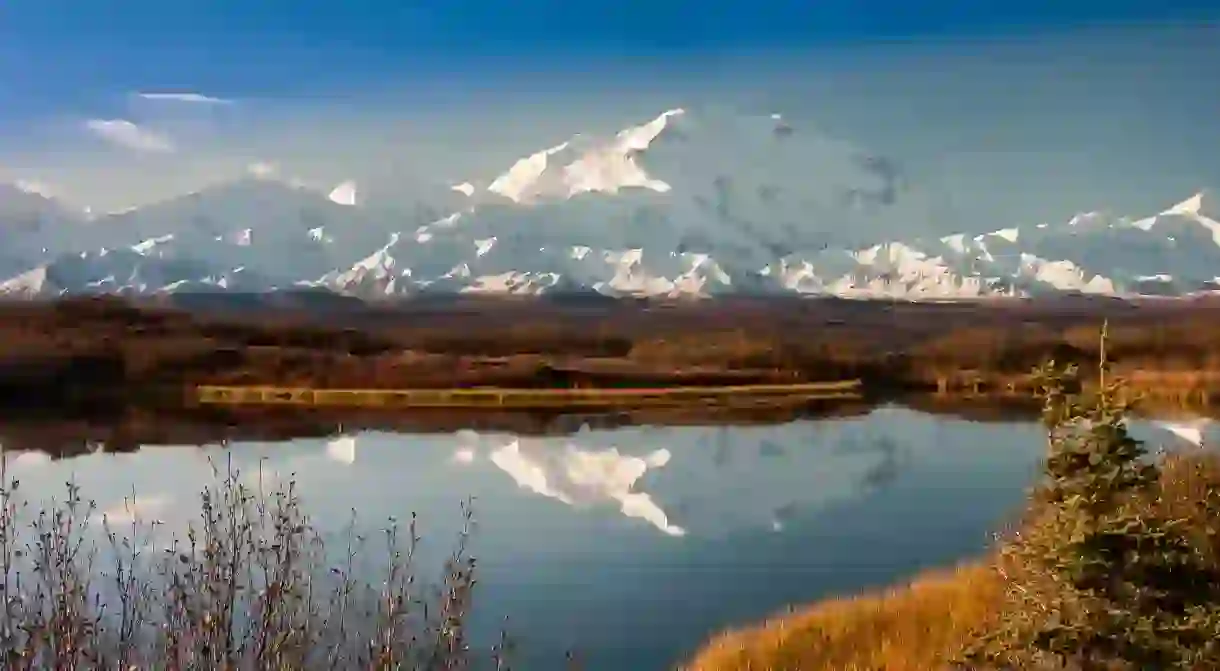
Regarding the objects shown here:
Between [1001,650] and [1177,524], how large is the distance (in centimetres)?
60

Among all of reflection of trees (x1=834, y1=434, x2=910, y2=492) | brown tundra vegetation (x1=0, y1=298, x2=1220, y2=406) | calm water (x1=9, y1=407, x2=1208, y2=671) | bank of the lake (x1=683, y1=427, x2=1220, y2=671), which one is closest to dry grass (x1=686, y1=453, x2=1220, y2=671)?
bank of the lake (x1=683, y1=427, x2=1220, y2=671)

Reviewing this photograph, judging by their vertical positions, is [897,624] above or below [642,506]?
above

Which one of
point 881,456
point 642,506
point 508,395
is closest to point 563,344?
point 508,395

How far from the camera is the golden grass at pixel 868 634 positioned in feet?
15.0

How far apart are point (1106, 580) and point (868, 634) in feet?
6.72

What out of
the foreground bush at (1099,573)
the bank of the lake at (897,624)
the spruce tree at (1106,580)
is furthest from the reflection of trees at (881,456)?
the spruce tree at (1106,580)

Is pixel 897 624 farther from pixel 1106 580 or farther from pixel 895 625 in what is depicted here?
pixel 1106 580

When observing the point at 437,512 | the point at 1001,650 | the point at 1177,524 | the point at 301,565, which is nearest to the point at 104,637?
the point at 301,565

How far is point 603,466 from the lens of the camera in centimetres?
1255

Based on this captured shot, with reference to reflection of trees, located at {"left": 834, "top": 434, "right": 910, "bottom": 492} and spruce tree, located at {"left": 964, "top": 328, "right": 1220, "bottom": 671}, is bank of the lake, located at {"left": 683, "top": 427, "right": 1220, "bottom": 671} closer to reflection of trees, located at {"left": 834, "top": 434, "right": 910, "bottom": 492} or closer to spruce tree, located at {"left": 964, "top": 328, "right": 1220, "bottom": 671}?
spruce tree, located at {"left": 964, "top": 328, "right": 1220, "bottom": 671}

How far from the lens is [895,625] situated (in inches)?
202

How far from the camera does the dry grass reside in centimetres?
446

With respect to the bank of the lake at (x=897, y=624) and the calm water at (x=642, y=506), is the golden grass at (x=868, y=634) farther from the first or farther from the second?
the calm water at (x=642, y=506)

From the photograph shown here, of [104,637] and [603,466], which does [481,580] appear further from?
[603,466]
